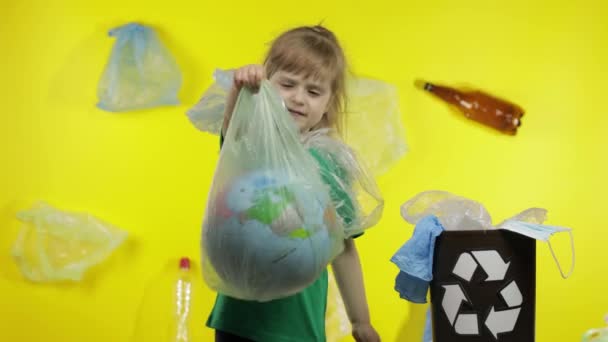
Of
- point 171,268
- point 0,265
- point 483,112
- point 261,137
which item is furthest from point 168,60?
point 261,137

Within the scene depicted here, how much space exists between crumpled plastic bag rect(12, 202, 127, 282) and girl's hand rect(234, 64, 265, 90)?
1027 millimetres

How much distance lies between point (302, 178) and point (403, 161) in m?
1.07

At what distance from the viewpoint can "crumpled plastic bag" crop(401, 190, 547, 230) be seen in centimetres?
132

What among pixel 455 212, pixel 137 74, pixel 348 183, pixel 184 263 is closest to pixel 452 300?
pixel 455 212

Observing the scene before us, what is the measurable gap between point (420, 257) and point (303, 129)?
39 centimetres

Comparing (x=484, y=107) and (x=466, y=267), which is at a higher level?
(x=484, y=107)

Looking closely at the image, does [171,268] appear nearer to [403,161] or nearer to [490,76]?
[403,161]

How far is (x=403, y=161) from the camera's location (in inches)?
73.8

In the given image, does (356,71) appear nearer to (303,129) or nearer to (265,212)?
(303,129)

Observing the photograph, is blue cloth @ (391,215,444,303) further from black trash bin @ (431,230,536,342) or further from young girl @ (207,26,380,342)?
young girl @ (207,26,380,342)

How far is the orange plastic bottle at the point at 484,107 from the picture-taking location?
1.91m

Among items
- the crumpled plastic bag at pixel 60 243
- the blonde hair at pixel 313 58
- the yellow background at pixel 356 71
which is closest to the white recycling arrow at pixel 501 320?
the blonde hair at pixel 313 58

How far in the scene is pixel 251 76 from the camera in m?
0.91

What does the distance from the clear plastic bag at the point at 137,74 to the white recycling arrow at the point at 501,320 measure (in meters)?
1.08
